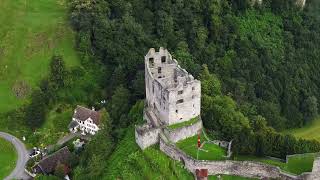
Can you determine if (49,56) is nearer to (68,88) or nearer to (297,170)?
(68,88)

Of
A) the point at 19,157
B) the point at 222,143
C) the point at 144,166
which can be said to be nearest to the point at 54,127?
the point at 19,157

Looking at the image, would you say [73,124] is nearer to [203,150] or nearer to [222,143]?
[203,150]

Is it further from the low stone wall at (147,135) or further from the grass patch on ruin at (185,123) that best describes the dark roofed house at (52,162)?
the grass patch on ruin at (185,123)

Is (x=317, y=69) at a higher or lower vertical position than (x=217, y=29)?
lower

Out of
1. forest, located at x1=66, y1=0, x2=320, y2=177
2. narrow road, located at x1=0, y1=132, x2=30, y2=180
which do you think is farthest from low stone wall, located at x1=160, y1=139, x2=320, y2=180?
narrow road, located at x1=0, y1=132, x2=30, y2=180

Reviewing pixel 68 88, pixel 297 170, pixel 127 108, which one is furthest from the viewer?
pixel 68 88

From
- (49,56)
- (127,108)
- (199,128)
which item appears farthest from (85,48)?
(199,128)
